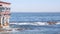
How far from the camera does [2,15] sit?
34344 mm

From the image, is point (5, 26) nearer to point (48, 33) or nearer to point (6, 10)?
point (6, 10)

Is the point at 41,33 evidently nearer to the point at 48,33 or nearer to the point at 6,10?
the point at 48,33

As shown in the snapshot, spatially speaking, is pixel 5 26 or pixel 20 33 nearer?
pixel 20 33

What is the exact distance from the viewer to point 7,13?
3531 centimetres

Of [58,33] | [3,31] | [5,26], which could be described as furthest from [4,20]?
[58,33]

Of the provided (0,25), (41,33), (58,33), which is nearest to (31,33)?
(41,33)

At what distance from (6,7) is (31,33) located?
678 cm

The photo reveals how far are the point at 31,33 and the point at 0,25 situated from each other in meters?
5.93

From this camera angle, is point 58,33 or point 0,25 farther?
point 0,25

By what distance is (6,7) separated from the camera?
35.1 metres

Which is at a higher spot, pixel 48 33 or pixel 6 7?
pixel 6 7

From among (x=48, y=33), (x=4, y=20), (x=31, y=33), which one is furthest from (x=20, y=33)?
(x=4, y=20)

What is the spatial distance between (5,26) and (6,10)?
101 inches

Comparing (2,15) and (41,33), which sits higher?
(2,15)
